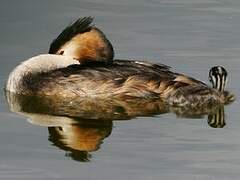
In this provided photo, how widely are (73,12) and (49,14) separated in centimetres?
45

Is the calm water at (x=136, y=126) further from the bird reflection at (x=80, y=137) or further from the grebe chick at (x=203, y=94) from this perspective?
the grebe chick at (x=203, y=94)

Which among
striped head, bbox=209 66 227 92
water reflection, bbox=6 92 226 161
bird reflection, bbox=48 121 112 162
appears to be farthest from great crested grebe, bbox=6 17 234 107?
bird reflection, bbox=48 121 112 162

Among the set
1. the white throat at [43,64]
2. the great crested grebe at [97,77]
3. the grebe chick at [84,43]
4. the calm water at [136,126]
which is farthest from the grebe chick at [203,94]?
the white throat at [43,64]

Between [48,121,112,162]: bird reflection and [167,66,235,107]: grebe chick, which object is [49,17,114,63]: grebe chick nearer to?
[167,66,235,107]: grebe chick

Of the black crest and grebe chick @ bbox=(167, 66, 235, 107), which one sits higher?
the black crest

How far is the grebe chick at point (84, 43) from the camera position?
15.6 meters

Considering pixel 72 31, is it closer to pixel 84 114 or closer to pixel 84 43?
pixel 84 43

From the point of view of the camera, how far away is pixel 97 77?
49.4 feet

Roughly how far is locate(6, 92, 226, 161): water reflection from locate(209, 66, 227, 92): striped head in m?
0.36

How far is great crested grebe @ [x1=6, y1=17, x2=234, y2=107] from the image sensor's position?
14.8m

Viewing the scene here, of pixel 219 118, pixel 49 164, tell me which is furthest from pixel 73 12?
pixel 49 164

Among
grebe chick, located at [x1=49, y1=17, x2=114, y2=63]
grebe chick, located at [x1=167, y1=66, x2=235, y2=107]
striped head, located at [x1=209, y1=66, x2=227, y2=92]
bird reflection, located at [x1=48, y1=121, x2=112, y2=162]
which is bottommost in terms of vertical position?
bird reflection, located at [x1=48, y1=121, x2=112, y2=162]

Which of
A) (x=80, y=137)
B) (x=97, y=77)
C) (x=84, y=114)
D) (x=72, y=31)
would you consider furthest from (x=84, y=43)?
(x=80, y=137)

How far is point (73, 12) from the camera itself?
821 inches
